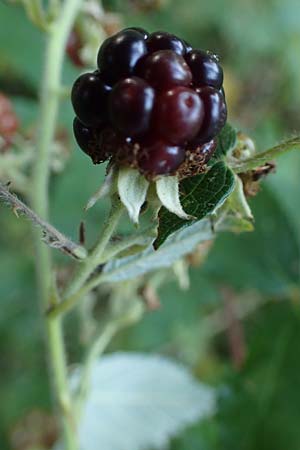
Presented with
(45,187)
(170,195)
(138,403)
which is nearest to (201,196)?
(170,195)

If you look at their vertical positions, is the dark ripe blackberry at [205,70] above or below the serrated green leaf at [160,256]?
above

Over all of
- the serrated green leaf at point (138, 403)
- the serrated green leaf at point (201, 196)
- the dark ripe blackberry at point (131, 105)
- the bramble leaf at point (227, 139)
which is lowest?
the serrated green leaf at point (138, 403)

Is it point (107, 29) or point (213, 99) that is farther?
Answer: point (107, 29)

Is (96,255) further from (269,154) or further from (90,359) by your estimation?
(90,359)

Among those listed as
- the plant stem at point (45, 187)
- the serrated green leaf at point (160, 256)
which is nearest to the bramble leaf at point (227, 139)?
the serrated green leaf at point (160, 256)

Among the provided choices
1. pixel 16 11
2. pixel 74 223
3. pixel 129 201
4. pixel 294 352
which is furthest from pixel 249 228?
pixel 16 11

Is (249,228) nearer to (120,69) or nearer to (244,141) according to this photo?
(244,141)

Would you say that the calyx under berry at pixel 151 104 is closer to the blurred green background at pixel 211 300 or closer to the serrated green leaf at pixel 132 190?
the serrated green leaf at pixel 132 190
